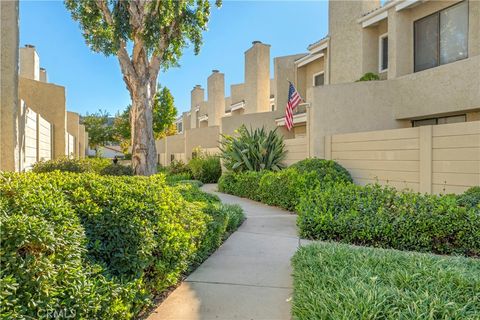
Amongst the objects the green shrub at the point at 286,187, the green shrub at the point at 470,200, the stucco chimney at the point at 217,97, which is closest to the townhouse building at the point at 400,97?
the green shrub at the point at 470,200

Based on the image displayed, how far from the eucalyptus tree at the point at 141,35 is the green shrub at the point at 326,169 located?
526cm

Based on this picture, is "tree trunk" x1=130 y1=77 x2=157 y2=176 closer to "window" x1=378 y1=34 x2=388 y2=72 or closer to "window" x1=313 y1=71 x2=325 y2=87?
"window" x1=378 y1=34 x2=388 y2=72

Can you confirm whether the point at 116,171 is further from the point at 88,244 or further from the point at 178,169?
the point at 178,169

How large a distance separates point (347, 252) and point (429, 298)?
1462mm

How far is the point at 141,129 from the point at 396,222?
28.4 feet

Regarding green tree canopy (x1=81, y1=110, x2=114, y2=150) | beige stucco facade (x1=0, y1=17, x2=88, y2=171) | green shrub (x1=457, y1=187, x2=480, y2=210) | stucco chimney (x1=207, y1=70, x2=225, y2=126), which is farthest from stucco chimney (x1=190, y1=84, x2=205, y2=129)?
green shrub (x1=457, y1=187, x2=480, y2=210)

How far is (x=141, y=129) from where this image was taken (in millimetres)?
11594

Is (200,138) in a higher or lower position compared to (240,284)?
higher

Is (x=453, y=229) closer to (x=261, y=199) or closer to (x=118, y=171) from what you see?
A: (x=261, y=199)

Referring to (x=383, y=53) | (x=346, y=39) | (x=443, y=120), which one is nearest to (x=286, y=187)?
(x=443, y=120)

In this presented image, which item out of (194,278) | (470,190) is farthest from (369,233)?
(194,278)

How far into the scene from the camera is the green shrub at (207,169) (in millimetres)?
18578

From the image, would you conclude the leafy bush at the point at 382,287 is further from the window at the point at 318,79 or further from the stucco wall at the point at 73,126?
the stucco wall at the point at 73,126

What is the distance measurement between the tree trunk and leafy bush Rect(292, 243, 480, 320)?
848 centimetres
